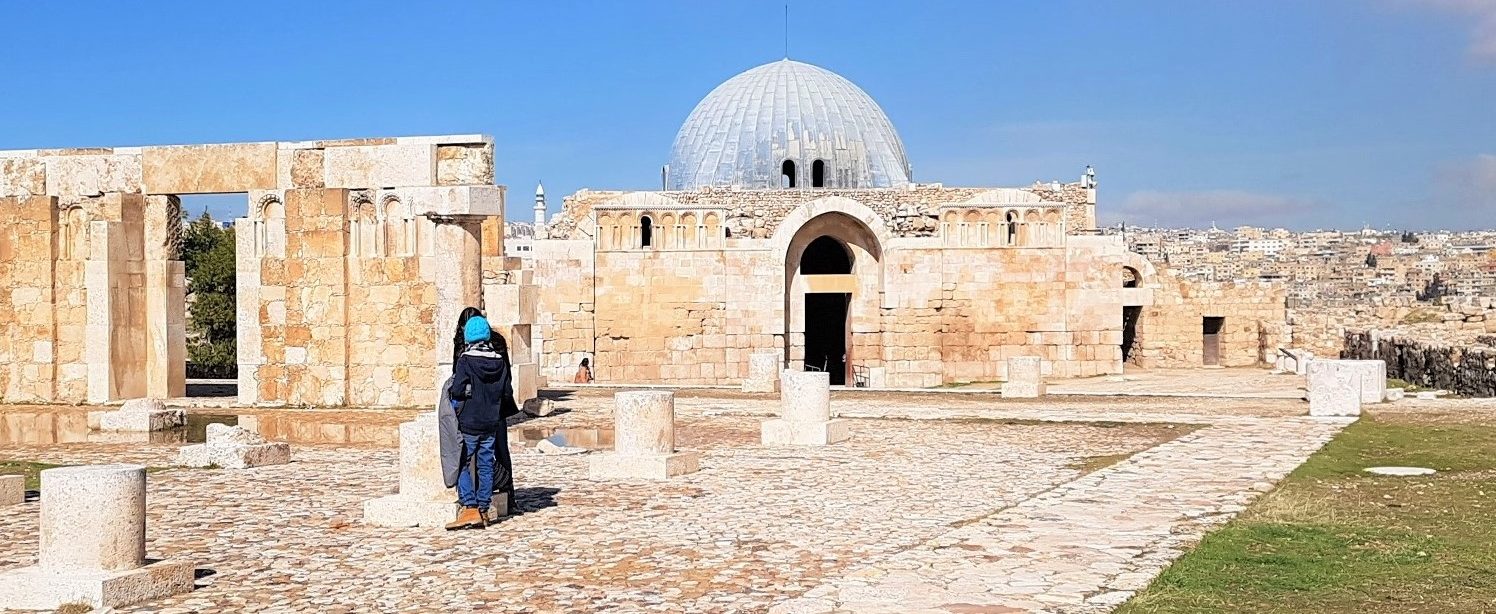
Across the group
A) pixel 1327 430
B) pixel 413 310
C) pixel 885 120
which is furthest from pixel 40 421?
pixel 885 120

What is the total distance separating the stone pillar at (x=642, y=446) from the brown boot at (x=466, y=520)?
243 cm

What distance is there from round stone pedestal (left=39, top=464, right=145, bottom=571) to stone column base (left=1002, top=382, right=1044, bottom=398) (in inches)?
582

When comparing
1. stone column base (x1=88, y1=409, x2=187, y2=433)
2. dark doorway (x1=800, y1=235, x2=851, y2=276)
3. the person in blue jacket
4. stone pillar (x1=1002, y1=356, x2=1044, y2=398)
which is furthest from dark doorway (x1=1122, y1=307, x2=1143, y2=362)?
the person in blue jacket

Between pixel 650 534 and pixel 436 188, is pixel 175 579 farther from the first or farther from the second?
pixel 436 188

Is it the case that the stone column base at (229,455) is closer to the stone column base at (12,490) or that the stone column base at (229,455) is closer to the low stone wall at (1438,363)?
the stone column base at (12,490)

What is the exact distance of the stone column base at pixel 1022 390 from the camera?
19.7 meters

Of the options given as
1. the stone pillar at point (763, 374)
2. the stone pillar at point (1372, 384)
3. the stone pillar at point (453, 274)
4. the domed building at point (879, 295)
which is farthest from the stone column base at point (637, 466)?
the domed building at point (879, 295)

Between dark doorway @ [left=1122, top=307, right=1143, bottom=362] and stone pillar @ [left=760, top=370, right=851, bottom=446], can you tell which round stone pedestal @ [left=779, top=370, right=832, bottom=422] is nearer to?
stone pillar @ [left=760, top=370, right=851, bottom=446]

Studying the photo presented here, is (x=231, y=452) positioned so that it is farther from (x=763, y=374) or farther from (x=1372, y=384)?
(x=1372, y=384)

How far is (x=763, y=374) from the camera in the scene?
2164 cm

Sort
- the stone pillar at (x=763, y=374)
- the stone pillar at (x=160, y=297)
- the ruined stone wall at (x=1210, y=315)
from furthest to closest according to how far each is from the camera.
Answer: the ruined stone wall at (x=1210, y=315), the stone pillar at (x=763, y=374), the stone pillar at (x=160, y=297)

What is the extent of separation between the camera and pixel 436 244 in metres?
15.9

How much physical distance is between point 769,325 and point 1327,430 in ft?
48.9

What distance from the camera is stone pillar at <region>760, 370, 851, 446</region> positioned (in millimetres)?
12906
